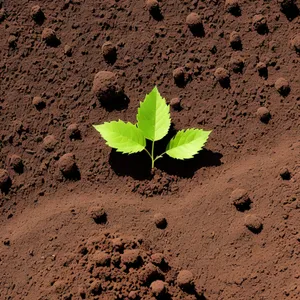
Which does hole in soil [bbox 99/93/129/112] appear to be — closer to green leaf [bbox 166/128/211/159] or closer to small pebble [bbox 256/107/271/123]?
green leaf [bbox 166/128/211/159]

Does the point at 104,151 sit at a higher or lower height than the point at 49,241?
higher

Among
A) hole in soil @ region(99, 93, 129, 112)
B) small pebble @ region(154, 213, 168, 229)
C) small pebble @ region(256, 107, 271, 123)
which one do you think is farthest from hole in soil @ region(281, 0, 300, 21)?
small pebble @ region(154, 213, 168, 229)

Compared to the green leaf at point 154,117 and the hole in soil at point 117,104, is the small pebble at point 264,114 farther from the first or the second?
the hole in soil at point 117,104

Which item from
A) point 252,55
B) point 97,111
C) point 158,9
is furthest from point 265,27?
point 97,111

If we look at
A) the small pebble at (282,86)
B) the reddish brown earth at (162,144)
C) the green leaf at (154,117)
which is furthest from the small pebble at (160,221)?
the small pebble at (282,86)

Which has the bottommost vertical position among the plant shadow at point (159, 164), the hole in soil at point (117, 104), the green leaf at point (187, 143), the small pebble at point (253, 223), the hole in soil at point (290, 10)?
the small pebble at point (253, 223)

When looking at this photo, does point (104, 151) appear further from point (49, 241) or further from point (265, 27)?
point (265, 27)
